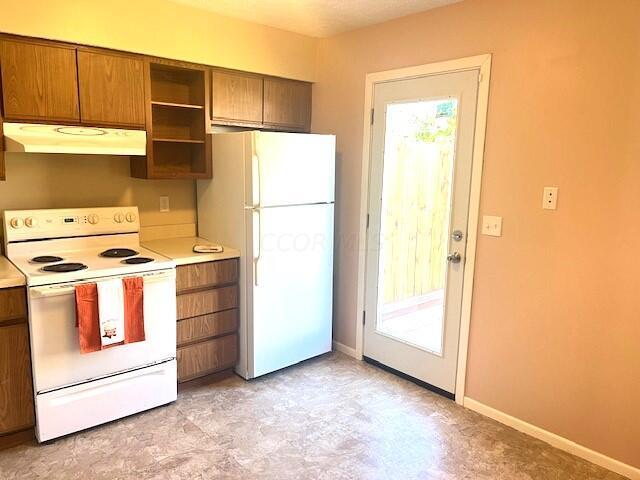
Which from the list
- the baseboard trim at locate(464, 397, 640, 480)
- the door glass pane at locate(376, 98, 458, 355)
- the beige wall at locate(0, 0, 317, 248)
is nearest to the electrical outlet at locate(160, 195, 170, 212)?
the beige wall at locate(0, 0, 317, 248)

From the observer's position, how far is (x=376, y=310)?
3.35 metres

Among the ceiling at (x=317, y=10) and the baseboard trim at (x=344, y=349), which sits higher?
the ceiling at (x=317, y=10)

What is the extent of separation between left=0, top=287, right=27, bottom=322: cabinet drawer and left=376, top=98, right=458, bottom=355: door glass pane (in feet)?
7.13

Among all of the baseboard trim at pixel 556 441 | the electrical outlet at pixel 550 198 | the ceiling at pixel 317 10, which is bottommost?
the baseboard trim at pixel 556 441

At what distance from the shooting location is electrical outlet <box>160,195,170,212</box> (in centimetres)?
329

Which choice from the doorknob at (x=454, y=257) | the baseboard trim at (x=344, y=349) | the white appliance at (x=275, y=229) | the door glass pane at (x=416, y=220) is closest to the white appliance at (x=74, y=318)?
the white appliance at (x=275, y=229)

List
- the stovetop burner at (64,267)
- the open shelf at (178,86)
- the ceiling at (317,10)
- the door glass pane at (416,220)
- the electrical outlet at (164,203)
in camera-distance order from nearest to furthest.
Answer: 1. the stovetop burner at (64,267)
2. the ceiling at (317,10)
3. the door glass pane at (416,220)
4. the open shelf at (178,86)
5. the electrical outlet at (164,203)

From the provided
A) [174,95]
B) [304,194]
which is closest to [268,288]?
[304,194]

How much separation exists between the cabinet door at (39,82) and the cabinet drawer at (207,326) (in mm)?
1378

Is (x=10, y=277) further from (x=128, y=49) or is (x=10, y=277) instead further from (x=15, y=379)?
(x=128, y=49)

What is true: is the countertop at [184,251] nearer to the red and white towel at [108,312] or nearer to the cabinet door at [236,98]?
the red and white towel at [108,312]

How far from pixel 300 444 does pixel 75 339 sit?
4.25 ft

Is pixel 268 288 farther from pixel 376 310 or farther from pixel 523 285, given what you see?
pixel 523 285

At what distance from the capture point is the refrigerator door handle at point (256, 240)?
2.89 metres
